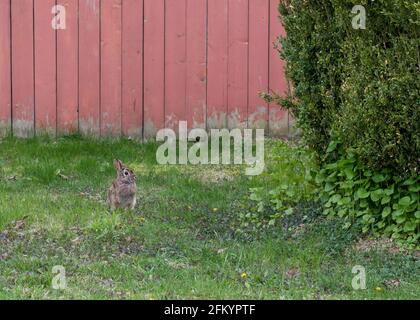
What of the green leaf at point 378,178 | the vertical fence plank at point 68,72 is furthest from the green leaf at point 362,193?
the vertical fence plank at point 68,72

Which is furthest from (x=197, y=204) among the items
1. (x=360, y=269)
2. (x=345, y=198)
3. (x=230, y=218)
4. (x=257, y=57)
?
(x=257, y=57)

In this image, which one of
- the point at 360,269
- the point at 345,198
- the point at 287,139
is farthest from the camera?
the point at 287,139

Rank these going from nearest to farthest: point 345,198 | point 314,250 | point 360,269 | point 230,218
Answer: point 360,269
point 314,250
point 345,198
point 230,218

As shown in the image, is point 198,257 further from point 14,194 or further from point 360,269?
point 14,194

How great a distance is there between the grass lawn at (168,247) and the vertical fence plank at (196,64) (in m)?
1.79

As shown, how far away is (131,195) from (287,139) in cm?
388

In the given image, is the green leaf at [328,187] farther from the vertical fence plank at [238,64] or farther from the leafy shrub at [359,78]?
the vertical fence plank at [238,64]

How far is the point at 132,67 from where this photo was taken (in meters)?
12.6

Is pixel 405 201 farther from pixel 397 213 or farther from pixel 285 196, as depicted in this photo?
pixel 285 196

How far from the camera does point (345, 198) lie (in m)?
8.67

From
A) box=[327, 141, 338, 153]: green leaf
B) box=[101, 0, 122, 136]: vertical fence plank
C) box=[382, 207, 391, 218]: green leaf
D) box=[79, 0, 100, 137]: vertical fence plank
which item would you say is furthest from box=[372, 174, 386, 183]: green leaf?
box=[79, 0, 100, 137]: vertical fence plank

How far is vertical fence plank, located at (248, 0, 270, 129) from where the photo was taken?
41.2ft

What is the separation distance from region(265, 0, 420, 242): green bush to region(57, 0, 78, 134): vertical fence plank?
4.10 m

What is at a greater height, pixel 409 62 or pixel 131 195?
pixel 409 62
